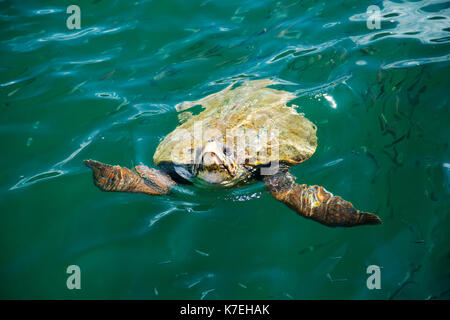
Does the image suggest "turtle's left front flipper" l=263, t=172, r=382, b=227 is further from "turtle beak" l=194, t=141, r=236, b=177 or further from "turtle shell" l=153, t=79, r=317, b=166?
"turtle beak" l=194, t=141, r=236, b=177

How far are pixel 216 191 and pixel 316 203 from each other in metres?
1.39

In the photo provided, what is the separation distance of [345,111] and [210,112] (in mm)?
2293

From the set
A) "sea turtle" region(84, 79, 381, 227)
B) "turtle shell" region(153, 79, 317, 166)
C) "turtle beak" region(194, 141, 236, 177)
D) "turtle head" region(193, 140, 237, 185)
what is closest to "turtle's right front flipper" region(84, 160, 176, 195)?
"sea turtle" region(84, 79, 381, 227)

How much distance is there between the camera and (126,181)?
419 cm

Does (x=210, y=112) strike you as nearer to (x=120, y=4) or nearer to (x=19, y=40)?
(x=120, y=4)

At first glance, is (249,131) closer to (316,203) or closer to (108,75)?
(316,203)

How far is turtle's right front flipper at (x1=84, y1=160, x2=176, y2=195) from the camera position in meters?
4.11

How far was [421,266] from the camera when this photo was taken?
3.34 meters

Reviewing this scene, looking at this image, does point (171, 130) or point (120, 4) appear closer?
point (171, 130)

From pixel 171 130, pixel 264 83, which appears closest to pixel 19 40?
pixel 171 130

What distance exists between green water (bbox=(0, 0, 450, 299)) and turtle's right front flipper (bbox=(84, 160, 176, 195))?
0.61 feet

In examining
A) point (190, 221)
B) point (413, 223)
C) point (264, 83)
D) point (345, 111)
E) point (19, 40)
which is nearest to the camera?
point (413, 223)

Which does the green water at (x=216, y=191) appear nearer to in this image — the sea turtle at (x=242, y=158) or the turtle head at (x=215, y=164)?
the sea turtle at (x=242, y=158)

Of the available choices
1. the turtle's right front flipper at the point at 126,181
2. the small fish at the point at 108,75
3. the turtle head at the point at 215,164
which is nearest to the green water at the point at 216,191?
the small fish at the point at 108,75
